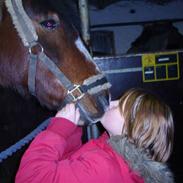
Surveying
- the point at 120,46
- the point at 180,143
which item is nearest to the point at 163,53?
the point at 180,143

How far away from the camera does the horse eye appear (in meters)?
1.43

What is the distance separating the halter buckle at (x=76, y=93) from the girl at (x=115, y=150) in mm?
71

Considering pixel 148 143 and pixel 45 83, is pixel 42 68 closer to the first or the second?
pixel 45 83

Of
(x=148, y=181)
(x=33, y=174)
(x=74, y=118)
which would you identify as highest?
(x=74, y=118)

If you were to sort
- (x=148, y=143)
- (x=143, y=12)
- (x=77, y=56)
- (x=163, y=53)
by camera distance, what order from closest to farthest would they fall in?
(x=148, y=143), (x=77, y=56), (x=163, y=53), (x=143, y=12)

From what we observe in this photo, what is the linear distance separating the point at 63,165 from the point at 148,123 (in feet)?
1.17

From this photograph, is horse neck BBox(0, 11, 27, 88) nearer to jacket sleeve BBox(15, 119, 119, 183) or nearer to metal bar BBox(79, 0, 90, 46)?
metal bar BBox(79, 0, 90, 46)

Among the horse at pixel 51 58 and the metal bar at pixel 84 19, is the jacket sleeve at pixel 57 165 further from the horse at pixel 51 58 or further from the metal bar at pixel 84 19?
the metal bar at pixel 84 19

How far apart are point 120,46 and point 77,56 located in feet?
13.8

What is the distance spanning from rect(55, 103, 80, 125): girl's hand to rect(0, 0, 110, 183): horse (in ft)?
0.26

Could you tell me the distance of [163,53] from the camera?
180 centimetres

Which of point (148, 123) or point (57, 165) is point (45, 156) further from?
point (148, 123)

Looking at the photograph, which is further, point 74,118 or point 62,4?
point 62,4

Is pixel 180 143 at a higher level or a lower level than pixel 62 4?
lower
